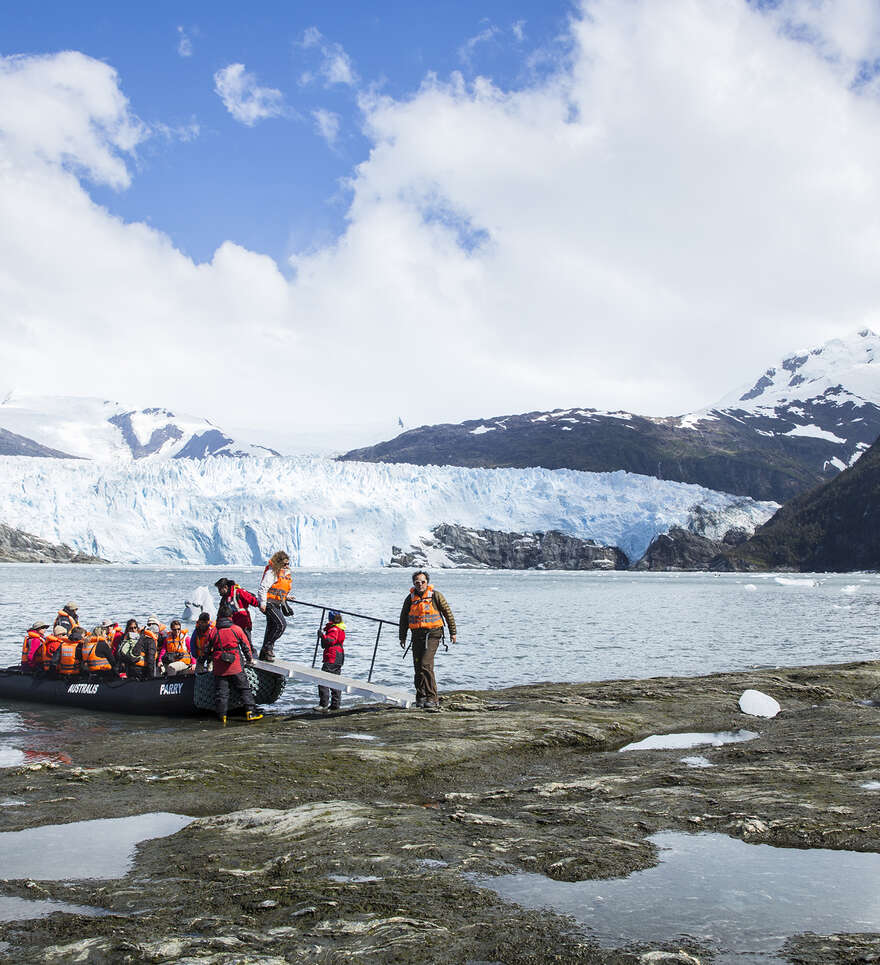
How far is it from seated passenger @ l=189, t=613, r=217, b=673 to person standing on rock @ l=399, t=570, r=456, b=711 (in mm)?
3294

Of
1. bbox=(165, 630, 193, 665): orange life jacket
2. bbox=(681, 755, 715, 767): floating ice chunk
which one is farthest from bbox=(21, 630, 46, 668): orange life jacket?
bbox=(681, 755, 715, 767): floating ice chunk

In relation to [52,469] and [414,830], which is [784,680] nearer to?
[414,830]

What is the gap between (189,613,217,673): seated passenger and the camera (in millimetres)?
14293

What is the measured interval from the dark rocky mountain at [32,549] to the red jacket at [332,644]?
13190 centimetres

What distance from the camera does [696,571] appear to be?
157375 mm

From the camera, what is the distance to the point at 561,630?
40.2 metres

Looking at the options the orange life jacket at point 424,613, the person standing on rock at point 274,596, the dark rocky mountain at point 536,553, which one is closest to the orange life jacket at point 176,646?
the person standing on rock at point 274,596

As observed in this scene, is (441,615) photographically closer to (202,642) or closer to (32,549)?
(202,642)

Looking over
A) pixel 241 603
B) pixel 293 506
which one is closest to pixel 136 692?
pixel 241 603

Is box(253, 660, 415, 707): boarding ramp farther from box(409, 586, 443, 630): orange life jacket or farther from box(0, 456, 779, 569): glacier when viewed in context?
box(0, 456, 779, 569): glacier

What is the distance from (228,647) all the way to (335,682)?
2208 millimetres

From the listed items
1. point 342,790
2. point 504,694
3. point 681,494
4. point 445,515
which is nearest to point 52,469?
point 445,515

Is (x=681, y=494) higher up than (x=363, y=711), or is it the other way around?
(x=681, y=494)

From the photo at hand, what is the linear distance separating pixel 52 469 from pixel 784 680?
103 metres
